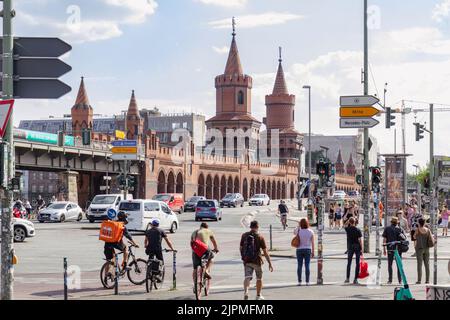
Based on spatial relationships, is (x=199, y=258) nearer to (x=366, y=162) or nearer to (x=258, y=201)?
(x=366, y=162)

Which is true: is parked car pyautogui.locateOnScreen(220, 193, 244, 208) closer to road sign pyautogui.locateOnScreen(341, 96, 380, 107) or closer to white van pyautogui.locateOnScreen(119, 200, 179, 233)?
white van pyautogui.locateOnScreen(119, 200, 179, 233)

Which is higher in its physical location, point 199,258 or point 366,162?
point 366,162

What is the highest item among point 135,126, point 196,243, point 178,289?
point 135,126

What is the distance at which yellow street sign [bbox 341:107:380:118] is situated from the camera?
23.8m

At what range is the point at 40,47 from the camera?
38.5 ft

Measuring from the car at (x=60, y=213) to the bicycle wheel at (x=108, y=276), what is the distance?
3225 cm

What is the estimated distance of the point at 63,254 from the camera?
85.0 feet

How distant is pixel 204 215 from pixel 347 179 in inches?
4791

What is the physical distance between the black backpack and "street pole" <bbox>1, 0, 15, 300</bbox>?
4.71 meters

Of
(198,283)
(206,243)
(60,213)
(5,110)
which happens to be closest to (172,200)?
(60,213)

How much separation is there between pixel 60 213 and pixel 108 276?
32.5 metres

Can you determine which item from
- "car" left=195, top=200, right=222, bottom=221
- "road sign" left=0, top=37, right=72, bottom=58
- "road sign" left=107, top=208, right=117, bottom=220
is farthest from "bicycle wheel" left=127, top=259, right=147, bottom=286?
Result: "car" left=195, top=200, right=222, bottom=221
